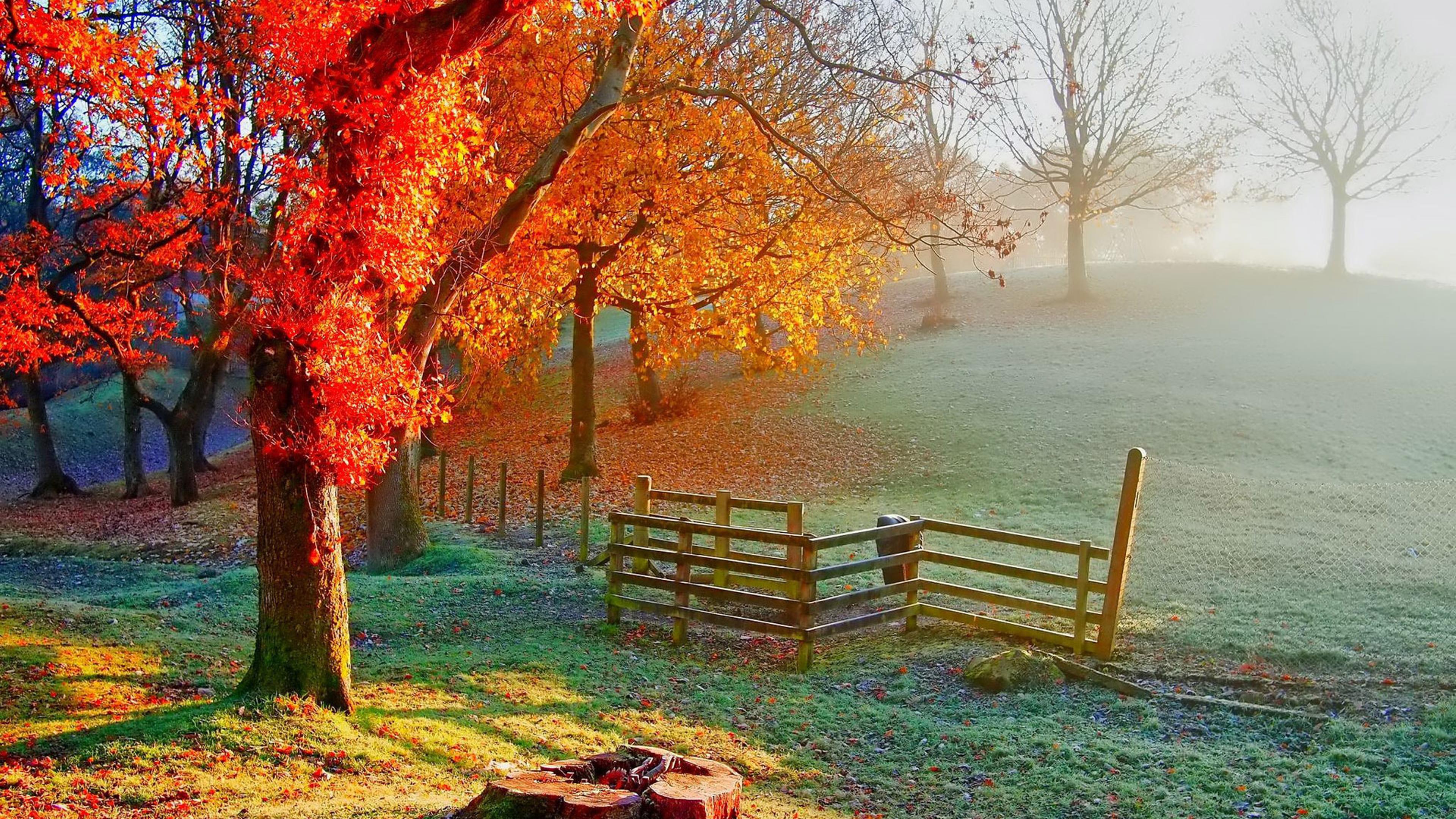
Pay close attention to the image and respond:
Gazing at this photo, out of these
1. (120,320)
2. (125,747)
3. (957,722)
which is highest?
(120,320)

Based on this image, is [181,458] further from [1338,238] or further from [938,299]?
[1338,238]

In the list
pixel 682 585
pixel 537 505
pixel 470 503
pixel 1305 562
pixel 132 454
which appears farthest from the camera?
pixel 132 454

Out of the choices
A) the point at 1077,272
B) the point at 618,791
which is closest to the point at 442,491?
the point at 618,791

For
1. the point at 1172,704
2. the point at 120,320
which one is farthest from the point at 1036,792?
the point at 120,320

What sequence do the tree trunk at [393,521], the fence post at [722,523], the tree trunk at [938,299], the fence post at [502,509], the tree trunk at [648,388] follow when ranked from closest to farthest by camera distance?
the fence post at [722,523] → the tree trunk at [393,521] → the fence post at [502,509] → the tree trunk at [648,388] → the tree trunk at [938,299]

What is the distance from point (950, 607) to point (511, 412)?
24.6 meters

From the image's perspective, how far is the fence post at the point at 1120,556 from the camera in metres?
10.2

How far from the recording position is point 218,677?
8.71 metres

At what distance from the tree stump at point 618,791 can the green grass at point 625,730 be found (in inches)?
54.9

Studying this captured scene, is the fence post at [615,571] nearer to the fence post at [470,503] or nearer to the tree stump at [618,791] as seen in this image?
the tree stump at [618,791]

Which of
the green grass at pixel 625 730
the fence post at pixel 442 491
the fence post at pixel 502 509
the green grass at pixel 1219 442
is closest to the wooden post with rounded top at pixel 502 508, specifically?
the fence post at pixel 502 509

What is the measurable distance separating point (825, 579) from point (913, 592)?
3.38 ft

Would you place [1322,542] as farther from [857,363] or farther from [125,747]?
[857,363]

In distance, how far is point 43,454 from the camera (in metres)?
28.1
